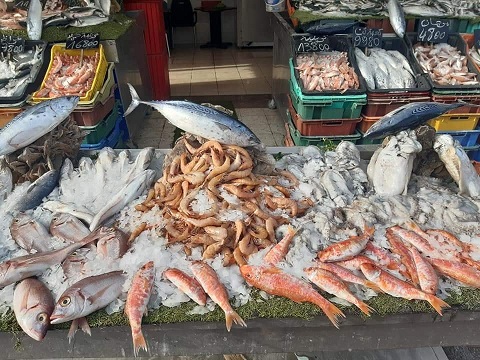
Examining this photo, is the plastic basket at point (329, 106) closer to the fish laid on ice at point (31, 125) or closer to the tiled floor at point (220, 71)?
the fish laid on ice at point (31, 125)

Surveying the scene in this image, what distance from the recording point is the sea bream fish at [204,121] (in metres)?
2.41

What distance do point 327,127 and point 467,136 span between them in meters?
1.72

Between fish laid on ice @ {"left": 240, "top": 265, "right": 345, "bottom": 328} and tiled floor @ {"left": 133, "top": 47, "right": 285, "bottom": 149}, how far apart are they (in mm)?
4312

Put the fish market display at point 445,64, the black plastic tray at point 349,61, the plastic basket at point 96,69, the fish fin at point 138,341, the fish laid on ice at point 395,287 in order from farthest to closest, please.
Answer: the fish market display at point 445,64 < the plastic basket at point 96,69 < the black plastic tray at point 349,61 < the fish laid on ice at point 395,287 < the fish fin at point 138,341

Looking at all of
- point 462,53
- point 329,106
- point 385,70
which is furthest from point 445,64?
point 329,106

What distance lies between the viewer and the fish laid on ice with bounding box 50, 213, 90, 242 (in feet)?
7.52

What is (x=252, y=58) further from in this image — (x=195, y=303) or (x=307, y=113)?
(x=195, y=303)

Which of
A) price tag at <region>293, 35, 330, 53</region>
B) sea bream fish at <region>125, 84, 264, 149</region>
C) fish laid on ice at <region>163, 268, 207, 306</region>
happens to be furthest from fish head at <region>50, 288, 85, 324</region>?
price tag at <region>293, 35, 330, 53</region>

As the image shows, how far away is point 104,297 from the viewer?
6.34 feet

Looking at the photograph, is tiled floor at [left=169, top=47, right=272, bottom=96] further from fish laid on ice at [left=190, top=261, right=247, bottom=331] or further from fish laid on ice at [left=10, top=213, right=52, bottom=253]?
fish laid on ice at [left=190, top=261, right=247, bottom=331]

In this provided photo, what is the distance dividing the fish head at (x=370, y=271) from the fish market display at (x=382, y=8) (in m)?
4.08

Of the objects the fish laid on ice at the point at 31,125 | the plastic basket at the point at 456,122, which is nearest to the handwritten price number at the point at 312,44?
the plastic basket at the point at 456,122

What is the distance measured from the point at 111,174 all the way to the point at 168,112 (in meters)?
0.78

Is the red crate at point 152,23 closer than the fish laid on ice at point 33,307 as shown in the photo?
No
